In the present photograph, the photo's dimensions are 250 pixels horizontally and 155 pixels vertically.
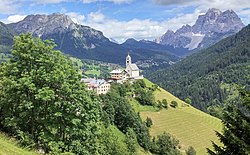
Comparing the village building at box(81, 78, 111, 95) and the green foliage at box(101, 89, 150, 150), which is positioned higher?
the village building at box(81, 78, 111, 95)

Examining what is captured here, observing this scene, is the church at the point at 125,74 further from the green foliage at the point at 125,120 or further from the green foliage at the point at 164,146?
the green foliage at the point at 164,146

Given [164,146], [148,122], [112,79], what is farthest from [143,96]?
[164,146]

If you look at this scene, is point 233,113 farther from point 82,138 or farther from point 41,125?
point 41,125

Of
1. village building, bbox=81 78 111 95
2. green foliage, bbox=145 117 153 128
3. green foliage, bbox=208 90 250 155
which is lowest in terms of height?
green foliage, bbox=145 117 153 128

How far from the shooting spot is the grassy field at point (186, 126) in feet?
392

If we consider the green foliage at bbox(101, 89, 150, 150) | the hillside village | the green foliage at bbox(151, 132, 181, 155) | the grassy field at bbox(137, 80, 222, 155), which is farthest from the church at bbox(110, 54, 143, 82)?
the green foliage at bbox(151, 132, 181, 155)

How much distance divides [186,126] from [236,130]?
117 m

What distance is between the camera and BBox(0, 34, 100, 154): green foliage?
85.7 ft

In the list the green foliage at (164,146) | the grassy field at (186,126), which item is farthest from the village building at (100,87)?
the green foliage at (164,146)

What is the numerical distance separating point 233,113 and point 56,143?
13.7 metres

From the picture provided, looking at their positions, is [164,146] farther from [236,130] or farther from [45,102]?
[236,130]

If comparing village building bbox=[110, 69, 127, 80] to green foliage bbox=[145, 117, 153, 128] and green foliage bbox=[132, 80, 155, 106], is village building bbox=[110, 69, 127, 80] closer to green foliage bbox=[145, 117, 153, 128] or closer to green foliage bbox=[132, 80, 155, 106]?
green foliage bbox=[132, 80, 155, 106]

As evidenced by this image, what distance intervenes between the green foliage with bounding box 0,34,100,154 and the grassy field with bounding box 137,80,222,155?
90261 mm

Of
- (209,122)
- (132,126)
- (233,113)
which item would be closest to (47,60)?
(233,113)
